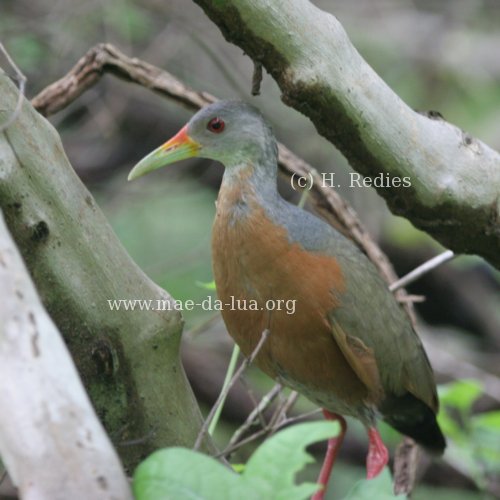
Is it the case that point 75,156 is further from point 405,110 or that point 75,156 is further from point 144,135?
point 405,110

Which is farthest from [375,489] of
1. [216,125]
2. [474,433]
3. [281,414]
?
[474,433]

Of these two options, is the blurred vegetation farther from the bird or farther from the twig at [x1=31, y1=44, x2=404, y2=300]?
the twig at [x1=31, y1=44, x2=404, y2=300]

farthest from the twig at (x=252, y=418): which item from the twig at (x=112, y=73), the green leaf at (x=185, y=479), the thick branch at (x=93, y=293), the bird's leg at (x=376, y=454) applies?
the green leaf at (x=185, y=479)

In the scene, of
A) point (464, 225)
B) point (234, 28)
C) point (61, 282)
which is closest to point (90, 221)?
point (61, 282)

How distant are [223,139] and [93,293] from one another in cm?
106

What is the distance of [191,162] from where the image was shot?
5.87m

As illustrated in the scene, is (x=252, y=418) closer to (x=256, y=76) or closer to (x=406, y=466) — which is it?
(x=406, y=466)

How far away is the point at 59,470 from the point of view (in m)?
1.51

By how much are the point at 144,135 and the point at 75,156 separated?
16.7 inches

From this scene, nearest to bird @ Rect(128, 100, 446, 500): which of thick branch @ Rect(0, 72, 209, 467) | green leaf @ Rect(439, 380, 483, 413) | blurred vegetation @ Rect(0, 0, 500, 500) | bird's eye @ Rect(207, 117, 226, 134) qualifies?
bird's eye @ Rect(207, 117, 226, 134)

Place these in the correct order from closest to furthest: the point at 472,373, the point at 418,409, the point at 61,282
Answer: the point at 61,282 < the point at 418,409 < the point at 472,373

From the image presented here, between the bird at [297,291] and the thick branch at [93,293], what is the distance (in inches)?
21.2

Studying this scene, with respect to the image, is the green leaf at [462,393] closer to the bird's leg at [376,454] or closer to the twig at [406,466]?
the twig at [406,466]

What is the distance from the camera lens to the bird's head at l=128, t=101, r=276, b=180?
3.28 m
